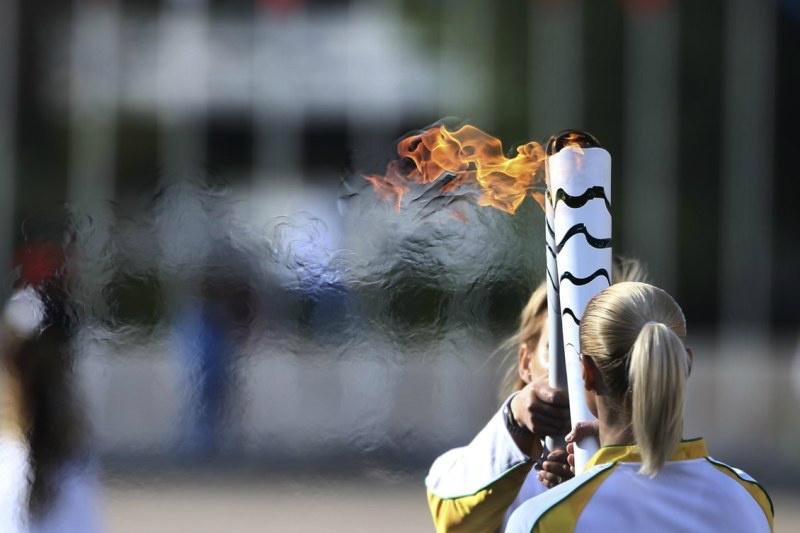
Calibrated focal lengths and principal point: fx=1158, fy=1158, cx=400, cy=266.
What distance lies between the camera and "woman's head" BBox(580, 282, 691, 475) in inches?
69.8

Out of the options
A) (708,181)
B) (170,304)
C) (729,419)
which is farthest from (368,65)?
(170,304)

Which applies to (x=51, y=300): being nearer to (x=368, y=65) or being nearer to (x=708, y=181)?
(x=368, y=65)

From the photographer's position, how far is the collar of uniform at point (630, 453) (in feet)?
5.96

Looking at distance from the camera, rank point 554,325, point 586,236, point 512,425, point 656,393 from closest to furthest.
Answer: point 656,393 → point 586,236 → point 554,325 → point 512,425

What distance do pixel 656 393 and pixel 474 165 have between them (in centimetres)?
94

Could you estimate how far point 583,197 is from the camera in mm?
2096

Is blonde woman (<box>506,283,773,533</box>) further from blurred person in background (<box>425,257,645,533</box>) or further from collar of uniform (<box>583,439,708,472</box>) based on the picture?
blurred person in background (<box>425,257,645,533</box>)

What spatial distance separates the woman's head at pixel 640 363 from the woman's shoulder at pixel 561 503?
0.08 m

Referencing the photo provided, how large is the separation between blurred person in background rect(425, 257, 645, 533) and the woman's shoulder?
0.40 meters

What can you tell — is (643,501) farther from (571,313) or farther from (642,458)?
(571,313)

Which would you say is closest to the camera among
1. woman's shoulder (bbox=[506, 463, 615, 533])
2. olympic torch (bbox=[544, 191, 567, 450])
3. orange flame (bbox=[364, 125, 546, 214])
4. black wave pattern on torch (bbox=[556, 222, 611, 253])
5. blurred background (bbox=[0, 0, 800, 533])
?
woman's shoulder (bbox=[506, 463, 615, 533])

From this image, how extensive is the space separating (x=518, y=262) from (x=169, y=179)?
2.01 m

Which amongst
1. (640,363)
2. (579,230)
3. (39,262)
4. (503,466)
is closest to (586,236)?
(579,230)

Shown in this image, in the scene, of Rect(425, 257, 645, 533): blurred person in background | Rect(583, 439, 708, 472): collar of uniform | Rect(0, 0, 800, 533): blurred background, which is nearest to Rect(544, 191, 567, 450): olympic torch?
Rect(425, 257, 645, 533): blurred person in background
